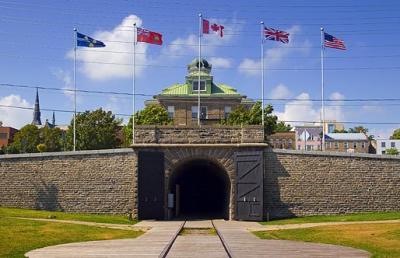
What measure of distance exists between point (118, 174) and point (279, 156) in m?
9.52

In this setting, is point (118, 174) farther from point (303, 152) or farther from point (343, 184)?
point (343, 184)

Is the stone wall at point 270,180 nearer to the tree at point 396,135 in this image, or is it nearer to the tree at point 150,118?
the tree at point 150,118

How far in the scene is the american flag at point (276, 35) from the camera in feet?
114

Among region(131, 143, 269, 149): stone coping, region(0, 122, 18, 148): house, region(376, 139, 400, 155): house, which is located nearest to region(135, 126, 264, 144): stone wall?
region(131, 143, 269, 149): stone coping

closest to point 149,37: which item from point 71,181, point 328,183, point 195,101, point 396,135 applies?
point 71,181

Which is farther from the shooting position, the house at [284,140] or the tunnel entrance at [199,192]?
the house at [284,140]

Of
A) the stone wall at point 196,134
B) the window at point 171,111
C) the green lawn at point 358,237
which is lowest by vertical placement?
the green lawn at point 358,237

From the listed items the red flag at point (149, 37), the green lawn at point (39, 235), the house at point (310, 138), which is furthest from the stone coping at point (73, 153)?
the house at point (310, 138)

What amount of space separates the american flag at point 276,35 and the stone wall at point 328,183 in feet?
26.2

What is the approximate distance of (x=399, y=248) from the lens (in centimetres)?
1497

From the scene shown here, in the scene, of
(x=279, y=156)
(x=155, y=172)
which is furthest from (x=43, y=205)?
(x=279, y=156)

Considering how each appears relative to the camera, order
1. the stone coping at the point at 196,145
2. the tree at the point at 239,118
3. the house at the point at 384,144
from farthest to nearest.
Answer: the house at the point at 384,144 < the tree at the point at 239,118 < the stone coping at the point at 196,145

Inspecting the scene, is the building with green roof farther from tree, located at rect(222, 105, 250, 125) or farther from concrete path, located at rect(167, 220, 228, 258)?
concrete path, located at rect(167, 220, 228, 258)

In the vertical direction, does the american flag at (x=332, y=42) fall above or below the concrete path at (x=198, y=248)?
above
